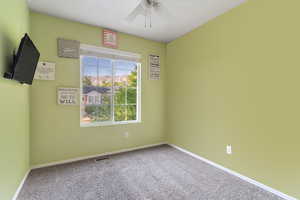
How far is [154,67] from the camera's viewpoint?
138 inches

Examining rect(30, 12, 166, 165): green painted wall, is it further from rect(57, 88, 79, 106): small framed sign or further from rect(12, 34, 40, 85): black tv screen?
rect(12, 34, 40, 85): black tv screen

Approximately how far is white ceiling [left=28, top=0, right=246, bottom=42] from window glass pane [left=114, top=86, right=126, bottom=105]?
123 cm

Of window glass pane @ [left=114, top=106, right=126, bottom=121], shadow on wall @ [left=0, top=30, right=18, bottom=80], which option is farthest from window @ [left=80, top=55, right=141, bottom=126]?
shadow on wall @ [left=0, top=30, right=18, bottom=80]

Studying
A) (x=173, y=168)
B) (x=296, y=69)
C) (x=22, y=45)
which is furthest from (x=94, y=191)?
(x=296, y=69)

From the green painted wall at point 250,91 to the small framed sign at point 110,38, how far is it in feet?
4.90

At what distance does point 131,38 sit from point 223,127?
101 inches

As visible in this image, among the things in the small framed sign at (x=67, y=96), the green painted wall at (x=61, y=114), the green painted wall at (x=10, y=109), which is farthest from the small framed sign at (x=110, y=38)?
the green painted wall at (x=10, y=109)

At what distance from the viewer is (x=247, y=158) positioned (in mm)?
2037

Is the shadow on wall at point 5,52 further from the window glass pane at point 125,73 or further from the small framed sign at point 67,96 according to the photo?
the window glass pane at point 125,73

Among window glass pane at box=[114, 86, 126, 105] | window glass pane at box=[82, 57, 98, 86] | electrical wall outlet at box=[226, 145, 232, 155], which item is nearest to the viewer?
electrical wall outlet at box=[226, 145, 232, 155]

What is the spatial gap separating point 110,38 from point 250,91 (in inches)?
104

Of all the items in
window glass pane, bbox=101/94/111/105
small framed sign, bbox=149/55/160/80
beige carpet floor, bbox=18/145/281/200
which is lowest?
beige carpet floor, bbox=18/145/281/200

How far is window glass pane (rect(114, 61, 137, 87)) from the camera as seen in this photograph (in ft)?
10.3

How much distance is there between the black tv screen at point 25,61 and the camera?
54.4 inches
